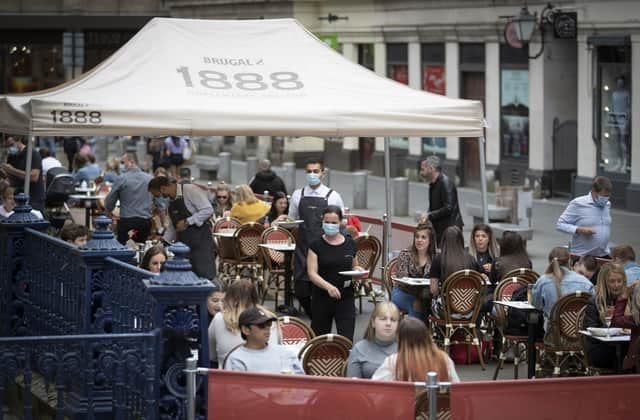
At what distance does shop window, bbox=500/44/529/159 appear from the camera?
35.9 metres

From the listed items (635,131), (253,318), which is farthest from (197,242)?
(635,131)

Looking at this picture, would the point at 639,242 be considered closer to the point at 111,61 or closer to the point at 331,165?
the point at 111,61

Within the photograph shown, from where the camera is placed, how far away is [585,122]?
33.2 metres

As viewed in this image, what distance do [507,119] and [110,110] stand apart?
23.6m

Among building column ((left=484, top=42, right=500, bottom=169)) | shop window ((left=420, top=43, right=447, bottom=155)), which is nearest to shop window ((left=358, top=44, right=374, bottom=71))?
shop window ((left=420, top=43, right=447, bottom=155))

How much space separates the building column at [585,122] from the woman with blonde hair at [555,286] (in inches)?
761

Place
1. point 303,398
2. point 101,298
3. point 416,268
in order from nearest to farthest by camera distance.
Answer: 1. point 303,398
2. point 101,298
3. point 416,268

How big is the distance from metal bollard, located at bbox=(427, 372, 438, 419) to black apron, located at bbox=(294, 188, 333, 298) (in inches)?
296

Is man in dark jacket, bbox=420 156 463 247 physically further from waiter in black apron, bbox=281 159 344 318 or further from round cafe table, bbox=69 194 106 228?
round cafe table, bbox=69 194 106 228

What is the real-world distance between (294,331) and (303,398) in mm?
3401

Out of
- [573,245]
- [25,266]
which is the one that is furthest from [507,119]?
[25,266]

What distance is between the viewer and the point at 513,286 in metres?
14.5

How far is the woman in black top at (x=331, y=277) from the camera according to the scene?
13430 millimetres

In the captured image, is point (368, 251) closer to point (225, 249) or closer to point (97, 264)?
point (225, 249)
